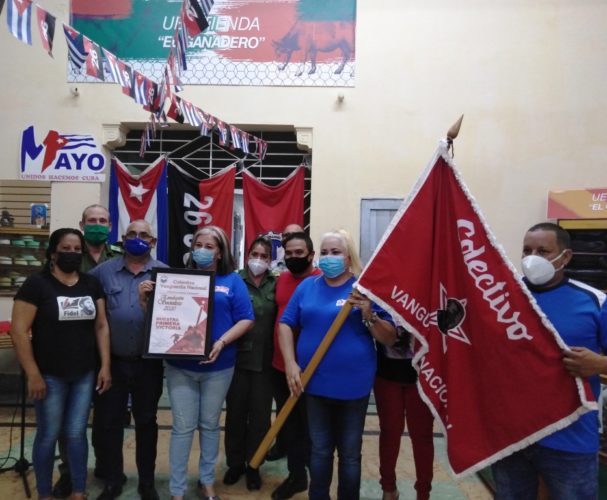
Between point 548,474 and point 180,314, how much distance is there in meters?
1.87

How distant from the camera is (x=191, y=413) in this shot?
2.59m

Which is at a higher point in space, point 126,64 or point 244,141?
point 126,64

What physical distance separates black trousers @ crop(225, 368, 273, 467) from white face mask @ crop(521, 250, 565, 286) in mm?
1821

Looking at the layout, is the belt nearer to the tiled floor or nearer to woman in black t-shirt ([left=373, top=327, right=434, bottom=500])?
the tiled floor

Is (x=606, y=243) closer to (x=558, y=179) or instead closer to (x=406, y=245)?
(x=558, y=179)

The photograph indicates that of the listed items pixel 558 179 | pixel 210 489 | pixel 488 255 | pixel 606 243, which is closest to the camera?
pixel 488 255

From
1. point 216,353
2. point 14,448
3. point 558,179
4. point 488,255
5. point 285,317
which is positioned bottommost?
point 14,448

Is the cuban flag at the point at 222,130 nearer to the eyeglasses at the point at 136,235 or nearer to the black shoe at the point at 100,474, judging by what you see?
the eyeglasses at the point at 136,235

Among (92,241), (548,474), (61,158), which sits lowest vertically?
(548,474)

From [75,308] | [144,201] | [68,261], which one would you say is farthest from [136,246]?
[144,201]

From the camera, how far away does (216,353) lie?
8.25ft

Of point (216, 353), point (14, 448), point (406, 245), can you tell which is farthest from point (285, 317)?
point (14, 448)

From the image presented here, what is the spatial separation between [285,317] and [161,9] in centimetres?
477

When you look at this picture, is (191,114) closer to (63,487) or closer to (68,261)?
(68,261)
